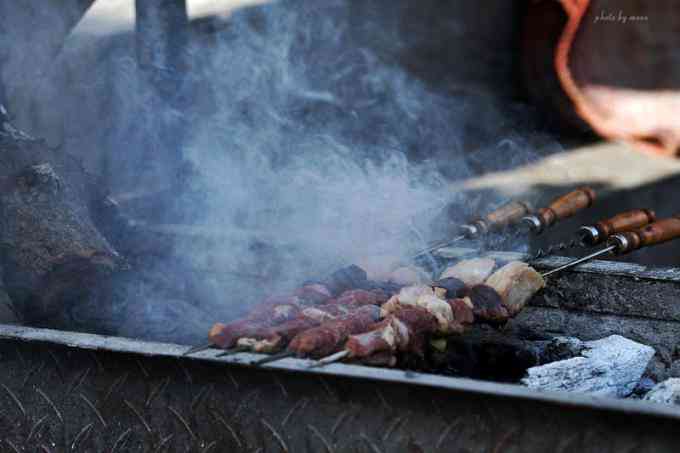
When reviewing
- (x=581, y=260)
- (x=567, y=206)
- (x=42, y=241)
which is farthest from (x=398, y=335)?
(x=567, y=206)

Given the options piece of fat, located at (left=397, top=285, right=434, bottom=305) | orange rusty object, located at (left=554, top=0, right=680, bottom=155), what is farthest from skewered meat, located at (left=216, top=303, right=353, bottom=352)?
orange rusty object, located at (left=554, top=0, right=680, bottom=155)

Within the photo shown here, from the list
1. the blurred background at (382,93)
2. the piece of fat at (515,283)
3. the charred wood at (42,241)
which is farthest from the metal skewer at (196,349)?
the blurred background at (382,93)

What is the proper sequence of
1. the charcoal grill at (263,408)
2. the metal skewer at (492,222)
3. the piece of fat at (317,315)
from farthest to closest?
the metal skewer at (492,222), the piece of fat at (317,315), the charcoal grill at (263,408)

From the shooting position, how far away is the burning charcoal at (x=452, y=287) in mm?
4227

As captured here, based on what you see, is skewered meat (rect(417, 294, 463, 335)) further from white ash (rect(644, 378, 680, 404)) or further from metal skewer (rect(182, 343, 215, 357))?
metal skewer (rect(182, 343, 215, 357))

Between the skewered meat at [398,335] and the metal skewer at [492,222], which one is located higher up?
the metal skewer at [492,222]

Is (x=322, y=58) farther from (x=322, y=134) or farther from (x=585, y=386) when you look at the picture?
(x=585, y=386)

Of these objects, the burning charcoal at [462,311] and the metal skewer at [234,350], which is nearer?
the metal skewer at [234,350]

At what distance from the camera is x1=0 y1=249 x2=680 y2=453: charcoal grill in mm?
2945

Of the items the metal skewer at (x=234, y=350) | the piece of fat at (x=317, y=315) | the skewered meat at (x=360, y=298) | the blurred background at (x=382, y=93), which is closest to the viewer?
the metal skewer at (x=234, y=350)

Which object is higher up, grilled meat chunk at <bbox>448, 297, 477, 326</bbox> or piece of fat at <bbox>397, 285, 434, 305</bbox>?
piece of fat at <bbox>397, 285, 434, 305</bbox>

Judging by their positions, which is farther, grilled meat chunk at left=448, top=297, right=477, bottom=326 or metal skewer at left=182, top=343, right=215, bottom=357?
grilled meat chunk at left=448, top=297, right=477, bottom=326

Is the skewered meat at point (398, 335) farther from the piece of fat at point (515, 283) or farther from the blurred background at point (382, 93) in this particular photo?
the blurred background at point (382, 93)

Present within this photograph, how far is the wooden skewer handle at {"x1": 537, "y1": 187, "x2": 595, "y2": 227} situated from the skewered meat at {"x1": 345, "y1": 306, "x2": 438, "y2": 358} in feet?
4.68
